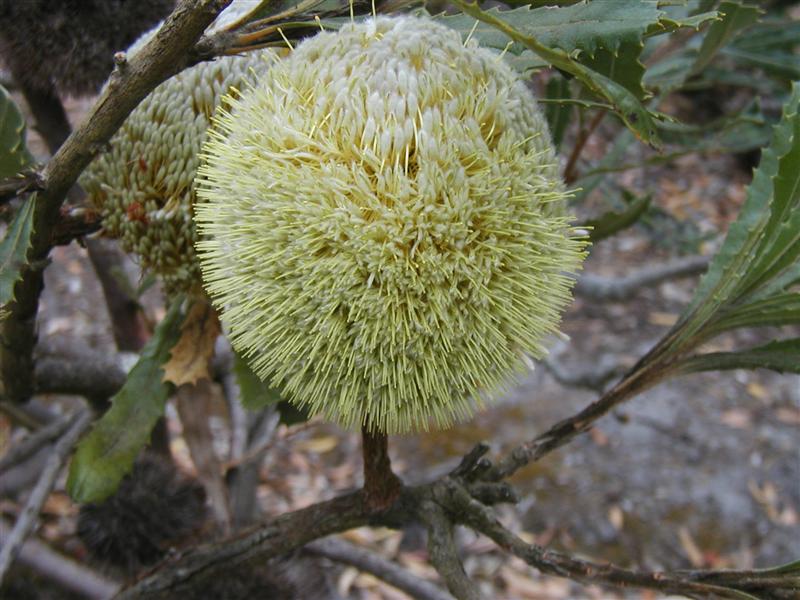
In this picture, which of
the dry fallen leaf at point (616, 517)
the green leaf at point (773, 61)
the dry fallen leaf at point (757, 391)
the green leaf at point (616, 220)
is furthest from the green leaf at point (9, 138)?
the dry fallen leaf at point (757, 391)

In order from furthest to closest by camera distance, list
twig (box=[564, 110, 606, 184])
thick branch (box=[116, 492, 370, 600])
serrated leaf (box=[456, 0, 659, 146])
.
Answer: twig (box=[564, 110, 606, 184]) → thick branch (box=[116, 492, 370, 600]) → serrated leaf (box=[456, 0, 659, 146])

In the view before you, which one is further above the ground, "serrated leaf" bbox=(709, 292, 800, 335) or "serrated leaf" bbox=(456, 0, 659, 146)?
"serrated leaf" bbox=(456, 0, 659, 146)

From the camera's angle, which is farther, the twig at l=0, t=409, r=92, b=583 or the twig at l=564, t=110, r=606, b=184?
the twig at l=564, t=110, r=606, b=184

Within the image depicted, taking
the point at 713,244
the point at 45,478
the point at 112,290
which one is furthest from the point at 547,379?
the point at 45,478

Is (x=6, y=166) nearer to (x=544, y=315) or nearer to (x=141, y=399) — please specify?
(x=141, y=399)

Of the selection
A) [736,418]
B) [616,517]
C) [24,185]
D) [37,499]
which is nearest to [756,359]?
[24,185]

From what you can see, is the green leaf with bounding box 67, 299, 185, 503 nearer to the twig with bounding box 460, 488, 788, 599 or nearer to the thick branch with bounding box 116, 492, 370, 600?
the thick branch with bounding box 116, 492, 370, 600

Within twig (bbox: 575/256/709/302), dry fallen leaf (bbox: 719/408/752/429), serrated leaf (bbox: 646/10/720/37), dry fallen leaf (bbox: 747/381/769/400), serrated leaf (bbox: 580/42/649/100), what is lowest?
dry fallen leaf (bbox: 747/381/769/400)

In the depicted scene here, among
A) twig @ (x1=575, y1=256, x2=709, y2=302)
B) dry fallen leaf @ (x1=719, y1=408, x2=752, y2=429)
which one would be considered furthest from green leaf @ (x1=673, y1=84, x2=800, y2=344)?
dry fallen leaf @ (x1=719, y1=408, x2=752, y2=429)
